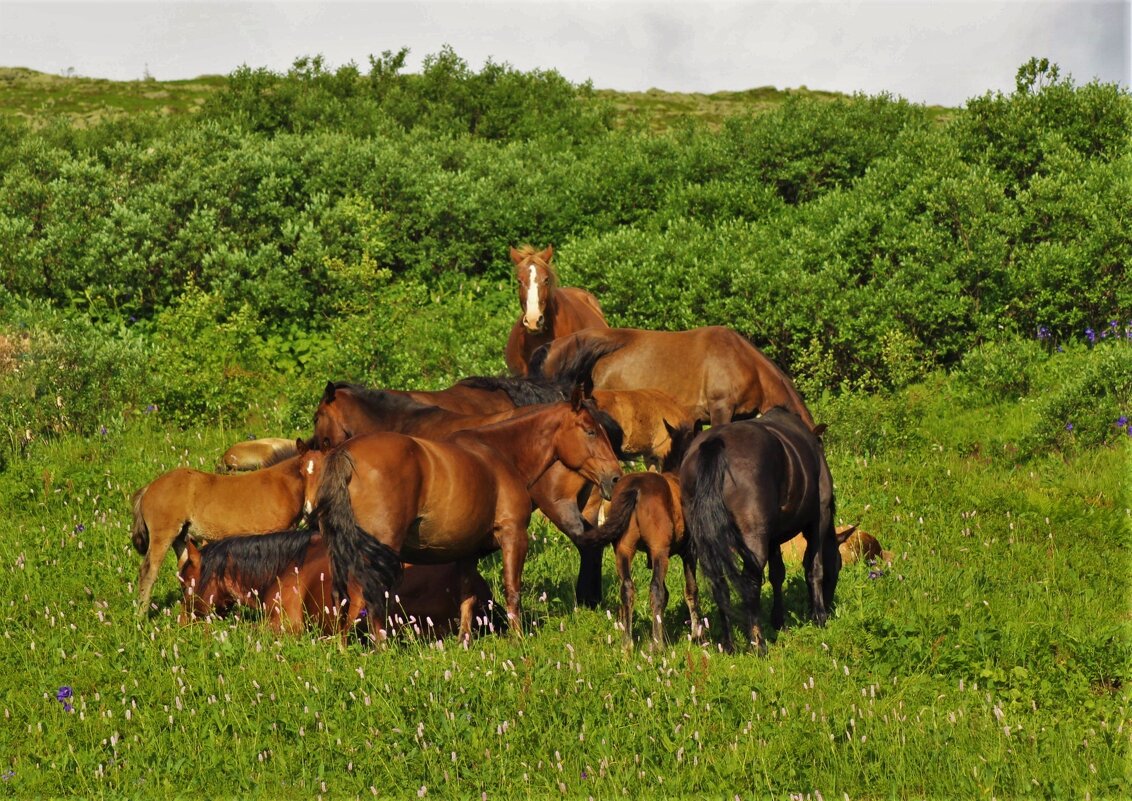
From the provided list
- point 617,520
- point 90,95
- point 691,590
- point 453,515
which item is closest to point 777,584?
point 691,590

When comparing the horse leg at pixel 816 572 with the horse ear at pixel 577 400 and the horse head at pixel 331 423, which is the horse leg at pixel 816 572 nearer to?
the horse ear at pixel 577 400

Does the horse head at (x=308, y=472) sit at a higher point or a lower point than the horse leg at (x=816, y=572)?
higher

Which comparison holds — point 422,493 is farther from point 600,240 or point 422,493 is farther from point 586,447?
point 600,240

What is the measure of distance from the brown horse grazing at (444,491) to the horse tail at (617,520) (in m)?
0.18

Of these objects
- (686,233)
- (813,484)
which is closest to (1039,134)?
(686,233)

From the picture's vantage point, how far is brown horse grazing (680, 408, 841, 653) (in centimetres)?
917

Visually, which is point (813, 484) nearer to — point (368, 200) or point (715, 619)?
point (715, 619)

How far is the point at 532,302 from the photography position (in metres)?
16.5

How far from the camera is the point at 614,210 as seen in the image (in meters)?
30.8

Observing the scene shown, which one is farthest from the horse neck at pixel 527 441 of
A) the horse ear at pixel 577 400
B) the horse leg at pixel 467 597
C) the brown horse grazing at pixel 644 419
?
the brown horse grazing at pixel 644 419

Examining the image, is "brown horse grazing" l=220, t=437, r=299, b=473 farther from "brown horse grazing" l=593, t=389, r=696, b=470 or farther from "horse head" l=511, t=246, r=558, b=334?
"brown horse grazing" l=593, t=389, r=696, b=470

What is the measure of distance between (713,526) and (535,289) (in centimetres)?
797

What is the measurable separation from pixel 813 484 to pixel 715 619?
1.58m

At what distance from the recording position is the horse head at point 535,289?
16516 millimetres
